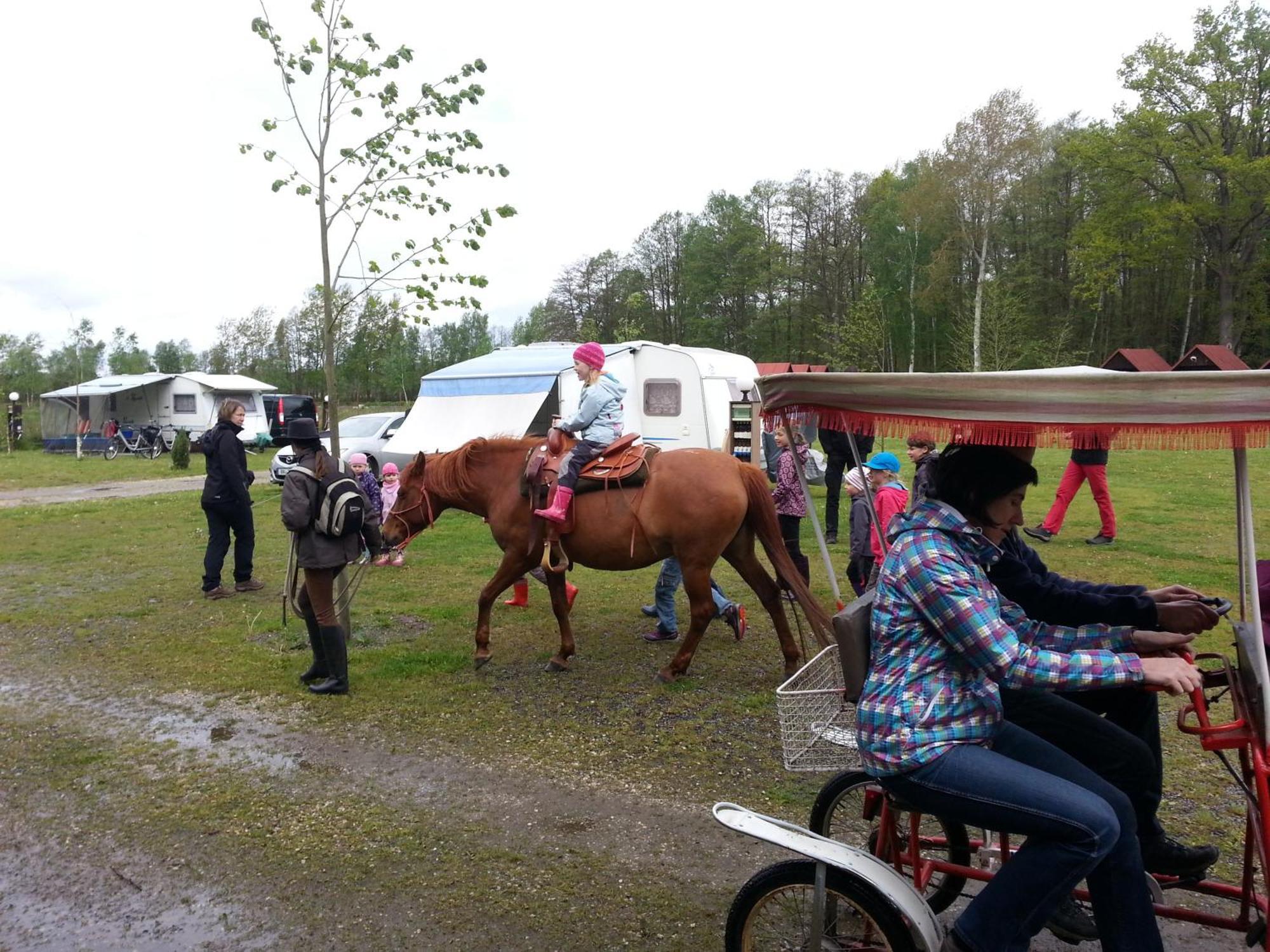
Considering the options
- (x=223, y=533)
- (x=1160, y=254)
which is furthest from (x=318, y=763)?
(x=1160, y=254)

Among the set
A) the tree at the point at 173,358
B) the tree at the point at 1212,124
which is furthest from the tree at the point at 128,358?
the tree at the point at 1212,124

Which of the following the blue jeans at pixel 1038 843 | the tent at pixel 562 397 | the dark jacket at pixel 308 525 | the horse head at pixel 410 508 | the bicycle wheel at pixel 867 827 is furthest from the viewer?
the tent at pixel 562 397

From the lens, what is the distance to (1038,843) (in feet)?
7.72

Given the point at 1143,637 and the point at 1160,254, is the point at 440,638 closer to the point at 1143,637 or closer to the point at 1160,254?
the point at 1143,637

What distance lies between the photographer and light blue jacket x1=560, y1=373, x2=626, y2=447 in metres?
6.60

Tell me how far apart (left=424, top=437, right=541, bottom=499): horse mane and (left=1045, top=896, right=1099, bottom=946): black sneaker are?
5013 mm

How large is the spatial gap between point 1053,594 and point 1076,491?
825 cm

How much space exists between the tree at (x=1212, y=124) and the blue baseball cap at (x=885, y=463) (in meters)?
42.6

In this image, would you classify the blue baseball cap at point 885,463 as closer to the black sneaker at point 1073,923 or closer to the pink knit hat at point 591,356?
the pink knit hat at point 591,356

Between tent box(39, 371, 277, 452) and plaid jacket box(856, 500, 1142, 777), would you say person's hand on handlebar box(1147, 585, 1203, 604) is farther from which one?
tent box(39, 371, 277, 452)

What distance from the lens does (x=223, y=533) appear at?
9.27 metres

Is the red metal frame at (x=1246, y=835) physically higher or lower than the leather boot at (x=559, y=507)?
lower

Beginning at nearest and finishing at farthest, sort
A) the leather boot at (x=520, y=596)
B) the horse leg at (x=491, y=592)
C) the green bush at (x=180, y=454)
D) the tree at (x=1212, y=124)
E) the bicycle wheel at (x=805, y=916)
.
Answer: the bicycle wheel at (x=805, y=916) → the horse leg at (x=491, y=592) → the leather boot at (x=520, y=596) → the green bush at (x=180, y=454) → the tree at (x=1212, y=124)

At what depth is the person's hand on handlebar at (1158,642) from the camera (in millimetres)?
2553
